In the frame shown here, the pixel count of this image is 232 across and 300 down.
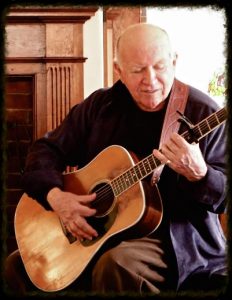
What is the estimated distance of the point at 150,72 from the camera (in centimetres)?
128

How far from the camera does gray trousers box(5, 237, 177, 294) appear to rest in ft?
3.96

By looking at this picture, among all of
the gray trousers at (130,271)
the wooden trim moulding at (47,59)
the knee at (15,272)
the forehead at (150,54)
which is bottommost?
the knee at (15,272)

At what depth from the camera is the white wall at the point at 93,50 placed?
7.04 ft

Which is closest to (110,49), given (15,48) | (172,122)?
(15,48)

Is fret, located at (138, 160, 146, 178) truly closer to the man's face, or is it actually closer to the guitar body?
the guitar body

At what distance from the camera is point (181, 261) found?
1.25m

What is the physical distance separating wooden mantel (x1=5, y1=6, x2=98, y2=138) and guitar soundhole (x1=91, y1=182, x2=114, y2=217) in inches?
33.4

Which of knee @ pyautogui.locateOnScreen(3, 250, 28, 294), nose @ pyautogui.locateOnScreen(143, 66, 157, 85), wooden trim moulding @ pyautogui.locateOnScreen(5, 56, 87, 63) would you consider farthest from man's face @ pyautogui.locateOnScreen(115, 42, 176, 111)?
wooden trim moulding @ pyautogui.locateOnScreen(5, 56, 87, 63)

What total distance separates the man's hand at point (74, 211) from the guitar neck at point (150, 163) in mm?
102

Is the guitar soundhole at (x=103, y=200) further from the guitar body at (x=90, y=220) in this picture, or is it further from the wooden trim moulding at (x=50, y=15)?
the wooden trim moulding at (x=50, y=15)

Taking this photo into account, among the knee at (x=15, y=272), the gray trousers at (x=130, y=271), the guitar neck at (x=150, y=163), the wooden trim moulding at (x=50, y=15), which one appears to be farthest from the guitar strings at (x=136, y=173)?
the wooden trim moulding at (x=50, y=15)
